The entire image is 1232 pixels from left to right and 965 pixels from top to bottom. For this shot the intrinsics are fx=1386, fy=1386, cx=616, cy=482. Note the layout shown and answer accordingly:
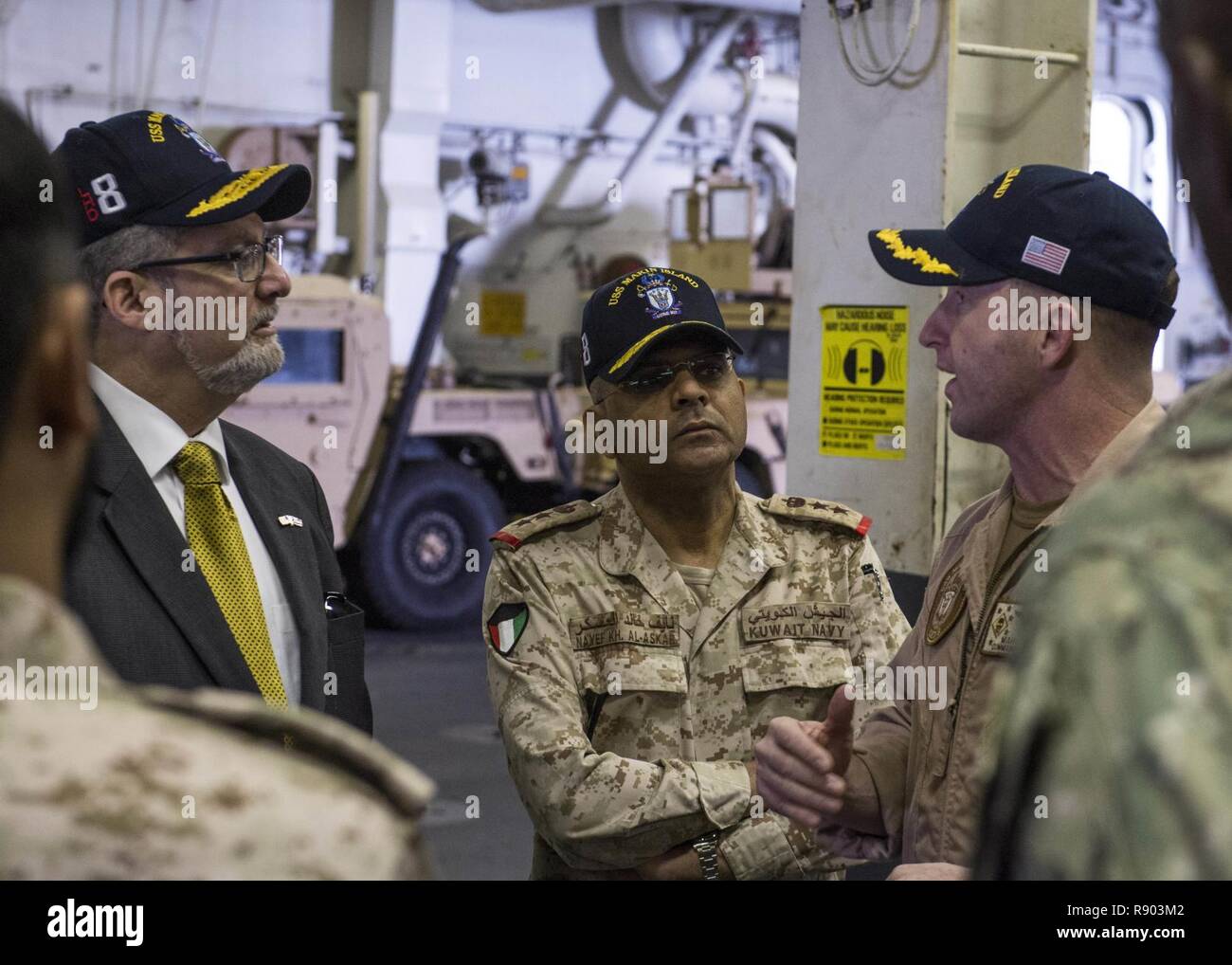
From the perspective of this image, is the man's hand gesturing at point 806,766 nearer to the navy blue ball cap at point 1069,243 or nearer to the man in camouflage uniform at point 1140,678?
the navy blue ball cap at point 1069,243

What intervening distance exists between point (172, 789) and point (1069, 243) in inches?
57.2

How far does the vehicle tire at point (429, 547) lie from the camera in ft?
25.4

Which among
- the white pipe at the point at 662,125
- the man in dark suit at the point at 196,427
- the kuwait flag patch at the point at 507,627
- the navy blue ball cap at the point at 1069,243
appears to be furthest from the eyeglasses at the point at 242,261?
the white pipe at the point at 662,125

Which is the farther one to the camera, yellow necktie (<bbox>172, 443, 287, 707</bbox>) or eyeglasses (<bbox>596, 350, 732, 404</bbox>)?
eyeglasses (<bbox>596, 350, 732, 404</bbox>)

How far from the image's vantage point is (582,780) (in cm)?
189

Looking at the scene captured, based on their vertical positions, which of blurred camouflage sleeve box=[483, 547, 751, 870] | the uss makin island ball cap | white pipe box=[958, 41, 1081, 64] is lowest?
blurred camouflage sleeve box=[483, 547, 751, 870]

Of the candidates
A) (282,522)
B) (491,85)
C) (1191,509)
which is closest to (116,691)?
(1191,509)

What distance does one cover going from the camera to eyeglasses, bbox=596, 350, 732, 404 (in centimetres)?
215

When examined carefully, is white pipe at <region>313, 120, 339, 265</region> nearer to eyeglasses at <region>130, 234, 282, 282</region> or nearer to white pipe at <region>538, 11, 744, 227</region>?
white pipe at <region>538, 11, 744, 227</region>

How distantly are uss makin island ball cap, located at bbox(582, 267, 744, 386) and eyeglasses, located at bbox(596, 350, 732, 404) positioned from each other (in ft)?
0.09

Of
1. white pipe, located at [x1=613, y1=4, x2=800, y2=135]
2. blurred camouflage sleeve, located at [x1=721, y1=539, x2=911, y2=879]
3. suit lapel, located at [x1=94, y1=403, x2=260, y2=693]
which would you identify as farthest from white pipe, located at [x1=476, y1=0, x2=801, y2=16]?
suit lapel, located at [x1=94, y1=403, x2=260, y2=693]

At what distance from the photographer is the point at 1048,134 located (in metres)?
3.41

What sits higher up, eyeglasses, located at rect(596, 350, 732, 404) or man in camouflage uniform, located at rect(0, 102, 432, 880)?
eyeglasses, located at rect(596, 350, 732, 404)

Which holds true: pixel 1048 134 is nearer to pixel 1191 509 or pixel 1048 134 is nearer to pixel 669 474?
pixel 669 474
